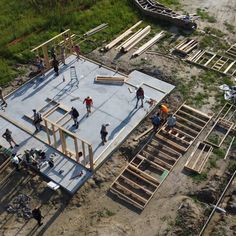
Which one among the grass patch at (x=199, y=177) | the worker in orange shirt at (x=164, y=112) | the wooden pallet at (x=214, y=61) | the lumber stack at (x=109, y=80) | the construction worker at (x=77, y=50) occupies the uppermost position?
the wooden pallet at (x=214, y=61)

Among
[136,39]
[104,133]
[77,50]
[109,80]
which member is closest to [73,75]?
[77,50]

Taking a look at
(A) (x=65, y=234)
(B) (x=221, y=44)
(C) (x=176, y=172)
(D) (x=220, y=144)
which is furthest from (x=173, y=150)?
(B) (x=221, y=44)

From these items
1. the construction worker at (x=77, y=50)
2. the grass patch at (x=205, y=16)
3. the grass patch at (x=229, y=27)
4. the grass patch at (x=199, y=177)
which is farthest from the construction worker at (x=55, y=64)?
the grass patch at (x=229, y=27)

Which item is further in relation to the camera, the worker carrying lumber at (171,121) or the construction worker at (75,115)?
the worker carrying lumber at (171,121)

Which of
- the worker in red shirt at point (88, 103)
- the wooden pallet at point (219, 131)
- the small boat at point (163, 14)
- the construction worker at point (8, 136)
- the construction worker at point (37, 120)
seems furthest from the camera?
the small boat at point (163, 14)

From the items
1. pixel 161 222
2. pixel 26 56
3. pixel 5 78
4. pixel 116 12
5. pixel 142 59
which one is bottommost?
pixel 161 222

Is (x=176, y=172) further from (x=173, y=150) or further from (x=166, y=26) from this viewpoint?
(x=166, y=26)

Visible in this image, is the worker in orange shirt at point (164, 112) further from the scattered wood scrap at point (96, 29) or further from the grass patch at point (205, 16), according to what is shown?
the grass patch at point (205, 16)
